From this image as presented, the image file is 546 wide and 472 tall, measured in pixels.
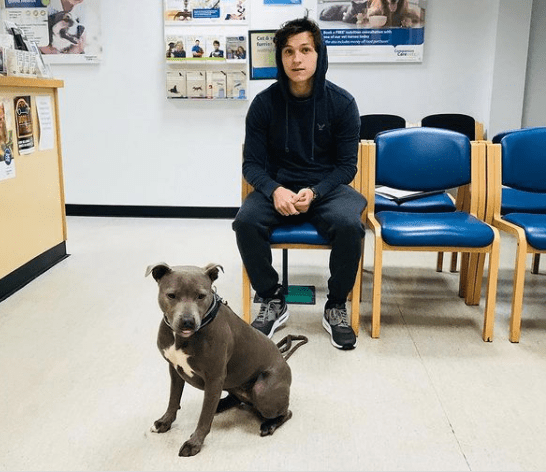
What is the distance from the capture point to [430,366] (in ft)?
6.89

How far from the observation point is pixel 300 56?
2322mm

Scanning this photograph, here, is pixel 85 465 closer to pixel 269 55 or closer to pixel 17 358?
pixel 17 358

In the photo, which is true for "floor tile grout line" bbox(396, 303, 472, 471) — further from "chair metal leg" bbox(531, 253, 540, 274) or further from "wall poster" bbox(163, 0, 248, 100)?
"wall poster" bbox(163, 0, 248, 100)

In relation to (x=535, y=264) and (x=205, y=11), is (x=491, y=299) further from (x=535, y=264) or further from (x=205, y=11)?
(x=205, y=11)

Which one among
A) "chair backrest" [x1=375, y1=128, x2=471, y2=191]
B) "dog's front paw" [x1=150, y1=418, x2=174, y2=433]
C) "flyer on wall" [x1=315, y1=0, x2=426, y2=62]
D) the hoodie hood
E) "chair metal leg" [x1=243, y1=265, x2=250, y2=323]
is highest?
"flyer on wall" [x1=315, y1=0, x2=426, y2=62]

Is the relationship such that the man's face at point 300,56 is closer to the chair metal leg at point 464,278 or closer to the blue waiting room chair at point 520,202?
the blue waiting room chair at point 520,202

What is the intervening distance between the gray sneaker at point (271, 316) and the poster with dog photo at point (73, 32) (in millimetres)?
2948

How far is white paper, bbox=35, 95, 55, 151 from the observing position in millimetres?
3096

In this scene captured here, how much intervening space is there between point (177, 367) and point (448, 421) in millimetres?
828

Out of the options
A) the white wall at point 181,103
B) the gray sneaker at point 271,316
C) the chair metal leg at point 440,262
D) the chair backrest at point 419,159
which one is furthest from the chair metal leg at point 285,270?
the white wall at point 181,103

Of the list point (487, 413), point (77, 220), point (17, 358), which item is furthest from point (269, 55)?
point (487, 413)

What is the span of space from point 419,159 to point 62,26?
3.15 meters

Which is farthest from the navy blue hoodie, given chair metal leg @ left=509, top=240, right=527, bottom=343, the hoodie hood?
chair metal leg @ left=509, top=240, right=527, bottom=343

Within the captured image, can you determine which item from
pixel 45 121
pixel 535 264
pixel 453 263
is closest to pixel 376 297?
pixel 453 263
